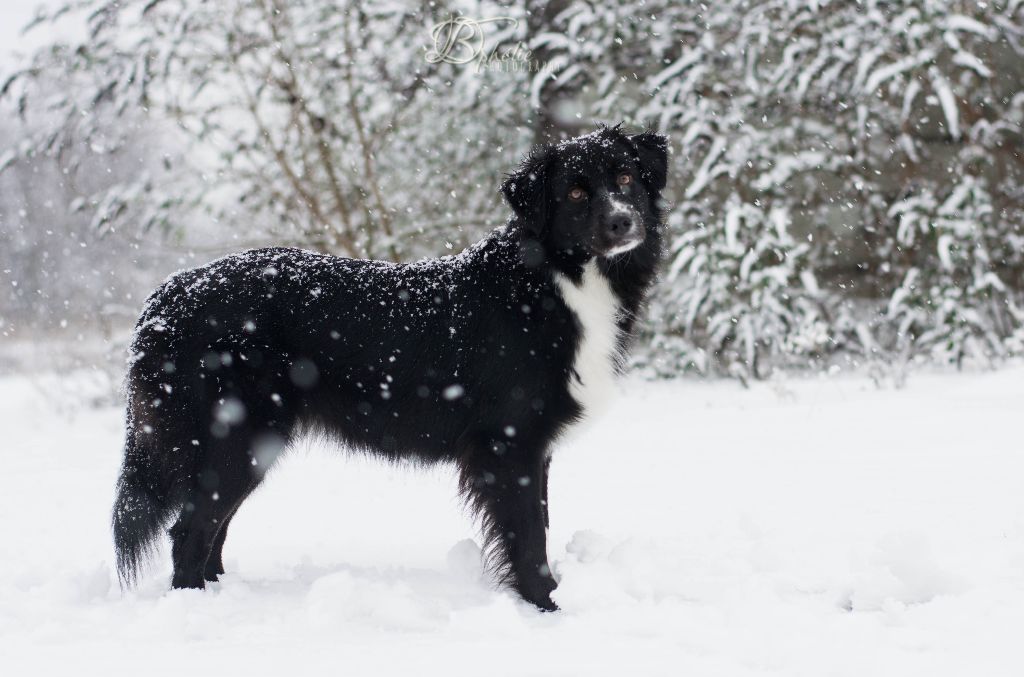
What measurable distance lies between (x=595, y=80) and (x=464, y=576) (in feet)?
16.0

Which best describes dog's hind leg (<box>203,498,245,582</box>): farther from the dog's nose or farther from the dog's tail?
the dog's nose

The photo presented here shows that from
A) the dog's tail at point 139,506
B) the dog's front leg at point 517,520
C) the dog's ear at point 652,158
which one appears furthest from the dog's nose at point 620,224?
the dog's tail at point 139,506

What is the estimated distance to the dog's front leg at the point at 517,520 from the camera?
285 cm

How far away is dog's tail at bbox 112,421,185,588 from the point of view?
291 centimetres

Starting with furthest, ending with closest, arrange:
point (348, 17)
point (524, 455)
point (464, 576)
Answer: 1. point (348, 17)
2. point (464, 576)
3. point (524, 455)

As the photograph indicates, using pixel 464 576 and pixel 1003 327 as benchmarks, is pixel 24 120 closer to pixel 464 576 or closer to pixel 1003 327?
pixel 464 576

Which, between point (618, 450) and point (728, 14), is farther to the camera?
point (728, 14)

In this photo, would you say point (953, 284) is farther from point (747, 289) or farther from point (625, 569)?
point (625, 569)

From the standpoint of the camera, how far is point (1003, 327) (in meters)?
6.70

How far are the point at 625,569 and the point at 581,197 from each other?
4.27 feet

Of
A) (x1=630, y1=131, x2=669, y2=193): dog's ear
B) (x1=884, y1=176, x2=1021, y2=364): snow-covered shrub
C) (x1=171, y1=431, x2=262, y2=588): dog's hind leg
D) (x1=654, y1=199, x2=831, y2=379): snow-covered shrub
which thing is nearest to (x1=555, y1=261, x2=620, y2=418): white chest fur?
(x1=630, y1=131, x2=669, y2=193): dog's ear

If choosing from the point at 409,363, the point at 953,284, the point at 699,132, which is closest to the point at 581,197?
the point at 409,363

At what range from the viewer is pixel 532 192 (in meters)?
3.01

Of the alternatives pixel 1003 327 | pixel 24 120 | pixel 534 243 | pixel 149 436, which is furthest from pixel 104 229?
pixel 1003 327
